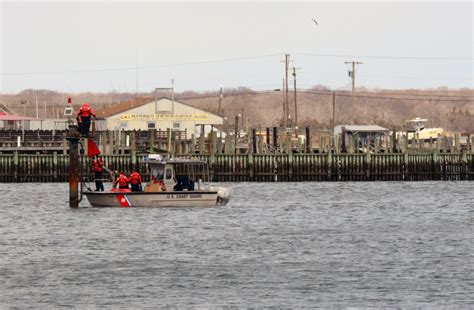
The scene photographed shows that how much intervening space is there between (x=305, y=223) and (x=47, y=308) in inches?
995

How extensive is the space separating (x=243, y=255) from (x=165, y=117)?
74.6 m

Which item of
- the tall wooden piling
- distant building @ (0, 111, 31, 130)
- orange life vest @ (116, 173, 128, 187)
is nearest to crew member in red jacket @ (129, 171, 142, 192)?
orange life vest @ (116, 173, 128, 187)

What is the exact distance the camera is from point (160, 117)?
11869 cm

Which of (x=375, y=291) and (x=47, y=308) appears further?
(x=375, y=291)

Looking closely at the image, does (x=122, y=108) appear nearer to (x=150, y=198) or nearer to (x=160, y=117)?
(x=160, y=117)

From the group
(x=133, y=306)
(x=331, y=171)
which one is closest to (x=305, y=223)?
(x=133, y=306)

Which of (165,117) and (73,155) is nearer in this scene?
(73,155)

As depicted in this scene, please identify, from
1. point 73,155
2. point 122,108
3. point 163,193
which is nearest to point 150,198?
point 163,193

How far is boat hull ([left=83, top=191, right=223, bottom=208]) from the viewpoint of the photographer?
5853 centimetres

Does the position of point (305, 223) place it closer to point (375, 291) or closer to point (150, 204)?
point (150, 204)

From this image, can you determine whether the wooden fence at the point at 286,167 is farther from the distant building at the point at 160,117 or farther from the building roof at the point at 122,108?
the building roof at the point at 122,108

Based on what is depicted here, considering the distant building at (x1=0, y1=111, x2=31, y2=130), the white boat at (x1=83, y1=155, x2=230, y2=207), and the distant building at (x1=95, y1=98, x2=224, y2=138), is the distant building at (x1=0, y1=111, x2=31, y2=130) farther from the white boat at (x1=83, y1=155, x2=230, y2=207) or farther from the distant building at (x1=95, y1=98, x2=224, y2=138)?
the white boat at (x1=83, y1=155, x2=230, y2=207)

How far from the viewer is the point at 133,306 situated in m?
34.2

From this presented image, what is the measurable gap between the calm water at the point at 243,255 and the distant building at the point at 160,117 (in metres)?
46.8
